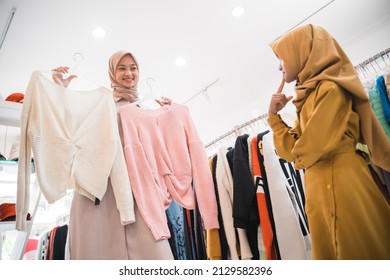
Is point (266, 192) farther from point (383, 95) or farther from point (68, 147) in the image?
point (68, 147)

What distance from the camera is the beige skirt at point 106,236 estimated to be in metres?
0.92

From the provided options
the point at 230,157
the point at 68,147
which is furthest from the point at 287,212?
the point at 68,147

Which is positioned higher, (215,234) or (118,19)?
(118,19)

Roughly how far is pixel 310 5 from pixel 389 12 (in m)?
0.79

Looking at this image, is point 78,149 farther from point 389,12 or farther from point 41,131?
point 389,12

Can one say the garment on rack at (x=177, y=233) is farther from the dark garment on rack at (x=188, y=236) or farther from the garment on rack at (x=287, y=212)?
the garment on rack at (x=287, y=212)

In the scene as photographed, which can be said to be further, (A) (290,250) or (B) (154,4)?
(B) (154,4)

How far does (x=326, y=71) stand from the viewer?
0.86 m

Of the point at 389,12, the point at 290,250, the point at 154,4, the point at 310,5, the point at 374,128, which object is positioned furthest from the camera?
the point at 389,12

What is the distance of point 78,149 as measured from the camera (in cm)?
99

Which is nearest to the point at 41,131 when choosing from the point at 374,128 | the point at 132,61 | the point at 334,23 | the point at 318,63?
the point at 132,61

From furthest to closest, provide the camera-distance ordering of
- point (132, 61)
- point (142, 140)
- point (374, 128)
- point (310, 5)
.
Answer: point (310, 5)
point (132, 61)
point (142, 140)
point (374, 128)

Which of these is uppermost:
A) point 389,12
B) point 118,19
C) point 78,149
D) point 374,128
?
point 118,19

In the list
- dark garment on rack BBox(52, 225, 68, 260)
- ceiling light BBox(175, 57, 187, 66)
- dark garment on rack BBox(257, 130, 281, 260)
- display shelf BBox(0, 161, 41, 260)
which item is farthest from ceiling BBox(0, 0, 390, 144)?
dark garment on rack BBox(52, 225, 68, 260)
